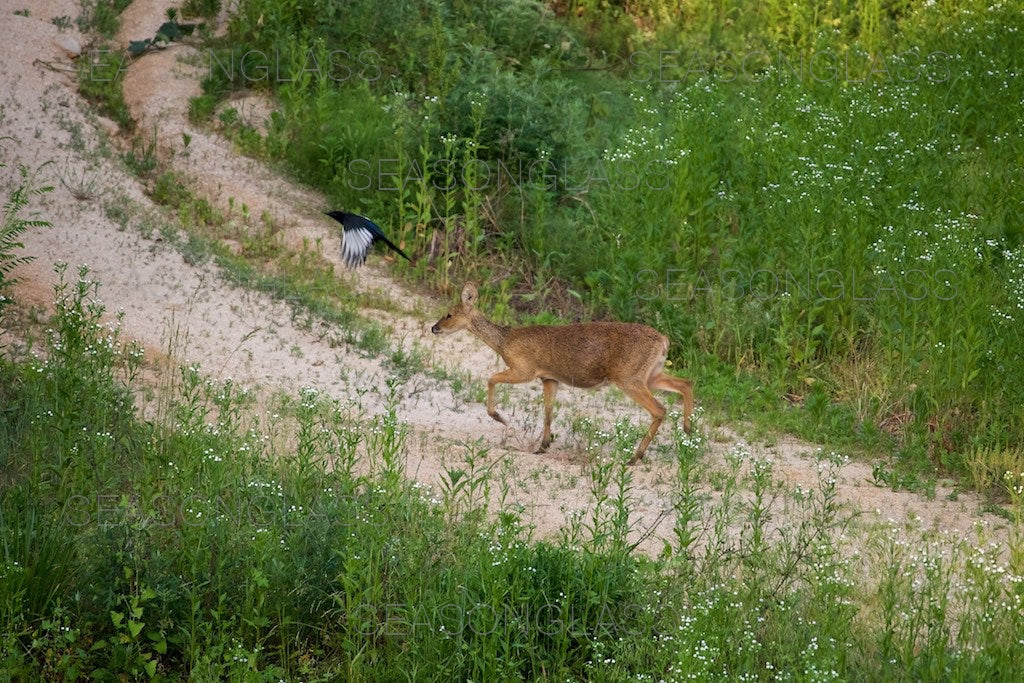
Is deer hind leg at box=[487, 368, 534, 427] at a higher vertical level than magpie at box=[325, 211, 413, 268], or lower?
lower

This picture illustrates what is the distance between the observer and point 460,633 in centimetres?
811

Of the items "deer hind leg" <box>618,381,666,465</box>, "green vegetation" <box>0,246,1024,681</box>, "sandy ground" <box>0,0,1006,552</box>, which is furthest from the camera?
"deer hind leg" <box>618,381,666,465</box>

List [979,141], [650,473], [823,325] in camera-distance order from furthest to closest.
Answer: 1. [979,141]
2. [823,325]
3. [650,473]

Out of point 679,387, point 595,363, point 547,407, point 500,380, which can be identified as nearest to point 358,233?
point 500,380

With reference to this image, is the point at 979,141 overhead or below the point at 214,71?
overhead

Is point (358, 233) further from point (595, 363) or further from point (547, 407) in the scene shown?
point (595, 363)

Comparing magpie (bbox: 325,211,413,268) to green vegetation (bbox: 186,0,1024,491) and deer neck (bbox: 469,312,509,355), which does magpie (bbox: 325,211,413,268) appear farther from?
green vegetation (bbox: 186,0,1024,491)

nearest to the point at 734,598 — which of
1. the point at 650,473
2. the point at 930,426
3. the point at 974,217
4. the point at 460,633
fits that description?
the point at 460,633

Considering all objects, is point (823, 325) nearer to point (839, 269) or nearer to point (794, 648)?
point (839, 269)

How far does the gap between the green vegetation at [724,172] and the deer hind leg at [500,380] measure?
1969mm

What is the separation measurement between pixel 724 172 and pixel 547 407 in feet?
16.3

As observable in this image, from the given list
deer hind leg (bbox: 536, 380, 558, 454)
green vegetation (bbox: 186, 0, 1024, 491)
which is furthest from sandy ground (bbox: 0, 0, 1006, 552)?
green vegetation (bbox: 186, 0, 1024, 491)

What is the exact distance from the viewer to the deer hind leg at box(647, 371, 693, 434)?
11953 millimetres

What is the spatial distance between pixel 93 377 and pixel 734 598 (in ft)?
16.4
